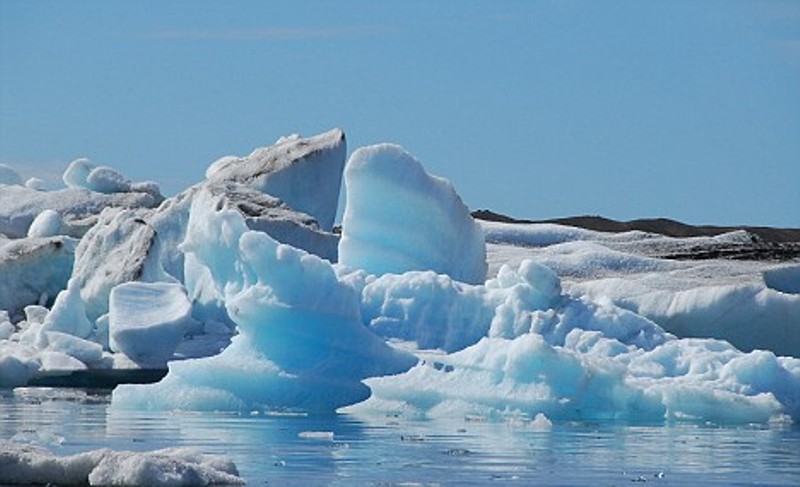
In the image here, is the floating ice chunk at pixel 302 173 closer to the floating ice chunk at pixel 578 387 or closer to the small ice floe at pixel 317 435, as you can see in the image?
the floating ice chunk at pixel 578 387

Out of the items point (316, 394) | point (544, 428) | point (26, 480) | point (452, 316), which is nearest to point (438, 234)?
point (452, 316)

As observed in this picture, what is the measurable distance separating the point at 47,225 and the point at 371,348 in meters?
12.5

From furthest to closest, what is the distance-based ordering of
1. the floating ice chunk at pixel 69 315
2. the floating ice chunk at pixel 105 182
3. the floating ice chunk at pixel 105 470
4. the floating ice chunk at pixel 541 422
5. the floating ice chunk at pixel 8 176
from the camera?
the floating ice chunk at pixel 8 176
the floating ice chunk at pixel 105 182
the floating ice chunk at pixel 69 315
the floating ice chunk at pixel 541 422
the floating ice chunk at pixel 105 470

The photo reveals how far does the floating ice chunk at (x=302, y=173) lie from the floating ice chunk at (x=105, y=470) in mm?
14726

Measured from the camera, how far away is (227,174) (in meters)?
23.8

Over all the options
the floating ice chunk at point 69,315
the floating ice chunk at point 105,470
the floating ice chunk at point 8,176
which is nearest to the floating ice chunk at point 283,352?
the floating ice chunk at point 105,470

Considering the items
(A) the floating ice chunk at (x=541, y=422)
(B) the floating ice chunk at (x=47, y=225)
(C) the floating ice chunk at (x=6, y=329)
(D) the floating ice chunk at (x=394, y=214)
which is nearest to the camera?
(A) the floating ice chunk at (x=541, y=422)

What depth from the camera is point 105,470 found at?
827 centimetres

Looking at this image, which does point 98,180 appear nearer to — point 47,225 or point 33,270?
point 47,225

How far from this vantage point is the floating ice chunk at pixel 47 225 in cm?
2594

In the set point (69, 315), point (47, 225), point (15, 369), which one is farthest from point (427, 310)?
point (47, 225)

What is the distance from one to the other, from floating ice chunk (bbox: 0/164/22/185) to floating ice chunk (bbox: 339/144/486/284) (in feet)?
43.4

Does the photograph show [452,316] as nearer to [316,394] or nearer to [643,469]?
[316,394]

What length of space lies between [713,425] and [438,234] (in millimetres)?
5338
